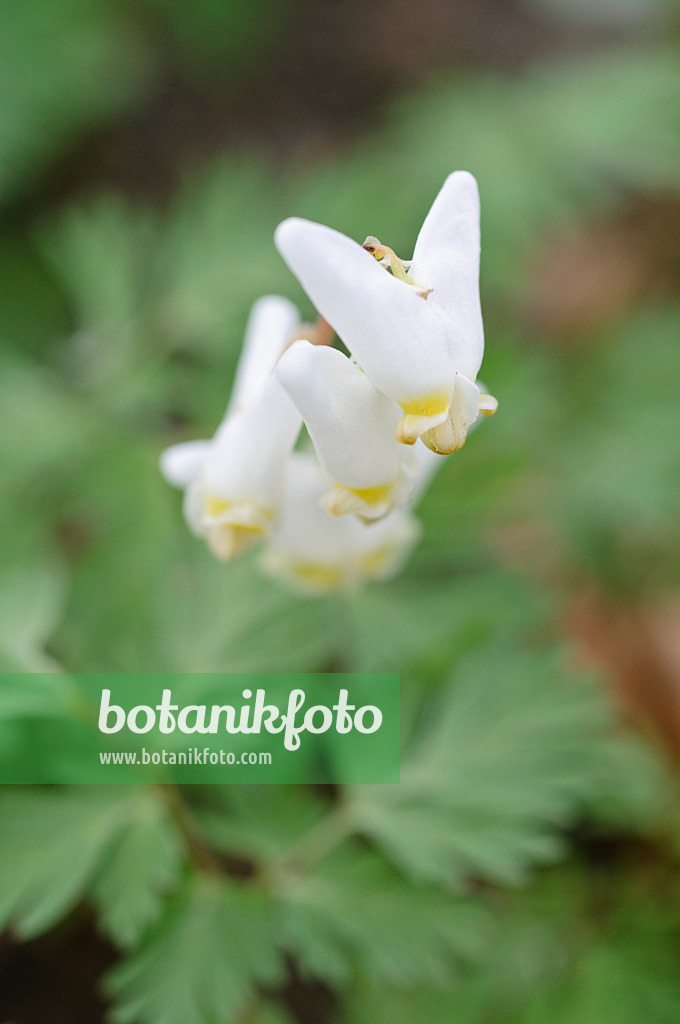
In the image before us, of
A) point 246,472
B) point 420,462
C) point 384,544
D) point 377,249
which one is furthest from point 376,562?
point 377,249

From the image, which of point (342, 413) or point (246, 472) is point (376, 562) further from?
point (342, 413)

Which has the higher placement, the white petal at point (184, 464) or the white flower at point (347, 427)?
the white petal at point (184, 464)

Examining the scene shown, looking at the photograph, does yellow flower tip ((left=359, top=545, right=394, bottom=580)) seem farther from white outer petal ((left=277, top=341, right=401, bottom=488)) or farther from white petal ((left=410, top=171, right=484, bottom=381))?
white petal ((left=410, top=171, right=484, bottom=381))

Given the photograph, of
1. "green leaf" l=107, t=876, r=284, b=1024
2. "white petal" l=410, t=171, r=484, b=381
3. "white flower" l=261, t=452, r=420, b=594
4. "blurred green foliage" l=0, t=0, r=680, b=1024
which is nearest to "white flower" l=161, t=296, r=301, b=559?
"white flower" l=261, t=452, r=420, b=594

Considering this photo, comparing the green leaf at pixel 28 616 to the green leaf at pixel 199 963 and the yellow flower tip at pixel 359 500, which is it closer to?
the green leaf at pixel 199 963

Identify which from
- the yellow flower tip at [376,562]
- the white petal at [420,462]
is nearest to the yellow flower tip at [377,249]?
the white petal at [420,462]

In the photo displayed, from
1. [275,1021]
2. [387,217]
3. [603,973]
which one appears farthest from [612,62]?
[275,1021]
